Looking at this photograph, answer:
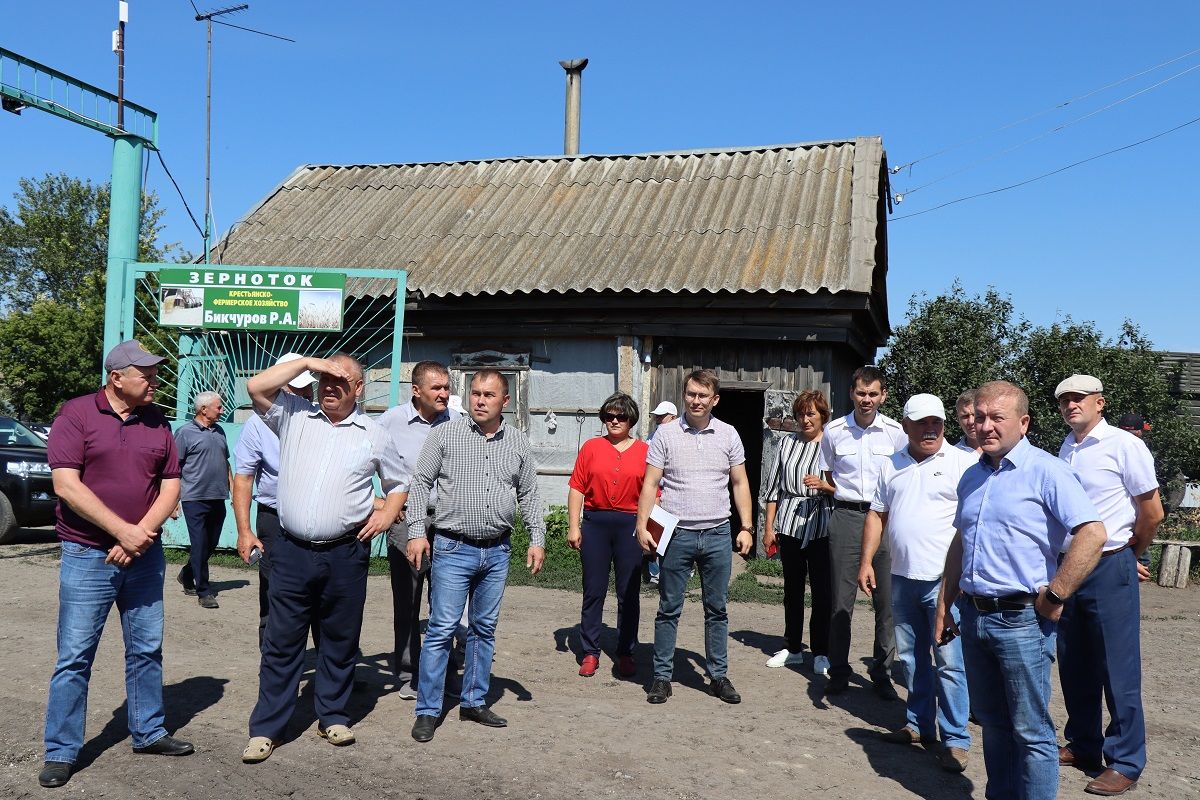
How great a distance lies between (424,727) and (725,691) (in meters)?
1.86

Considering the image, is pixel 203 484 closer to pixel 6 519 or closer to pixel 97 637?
pixel 97 637

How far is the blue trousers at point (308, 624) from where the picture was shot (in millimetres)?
4781

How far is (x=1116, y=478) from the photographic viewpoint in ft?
15.9

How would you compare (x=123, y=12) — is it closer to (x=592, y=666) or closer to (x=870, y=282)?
(x=870, y=282)

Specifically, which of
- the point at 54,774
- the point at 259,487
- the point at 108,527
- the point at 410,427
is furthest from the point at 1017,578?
the point at 259,487

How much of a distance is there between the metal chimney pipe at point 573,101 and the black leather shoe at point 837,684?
42.2ft

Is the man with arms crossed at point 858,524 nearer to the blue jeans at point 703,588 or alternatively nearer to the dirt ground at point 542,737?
the dirt ground at point 542,737

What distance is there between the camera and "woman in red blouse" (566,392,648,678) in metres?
6.71

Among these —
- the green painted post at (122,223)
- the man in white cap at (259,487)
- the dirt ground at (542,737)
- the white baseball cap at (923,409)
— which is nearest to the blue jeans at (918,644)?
the dirt ground at (542,737)

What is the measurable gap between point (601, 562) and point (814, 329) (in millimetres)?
5382

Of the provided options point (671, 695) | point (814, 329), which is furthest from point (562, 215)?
point (671, 695)

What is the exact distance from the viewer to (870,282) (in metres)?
10.8

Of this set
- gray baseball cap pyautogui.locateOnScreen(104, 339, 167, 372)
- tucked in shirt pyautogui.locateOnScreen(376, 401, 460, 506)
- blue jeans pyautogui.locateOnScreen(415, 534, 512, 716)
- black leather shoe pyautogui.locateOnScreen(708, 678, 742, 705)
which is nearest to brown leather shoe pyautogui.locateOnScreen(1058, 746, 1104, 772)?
black leather shoe pyautogui.locateOnScreen(708, 678, 742, 705)

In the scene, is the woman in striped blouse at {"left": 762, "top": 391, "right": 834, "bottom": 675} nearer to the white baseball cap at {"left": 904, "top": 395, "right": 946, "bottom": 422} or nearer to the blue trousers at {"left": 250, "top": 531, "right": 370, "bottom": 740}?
the white baseball cap at {"left": 904, "top": 395, "right": 946, "bottom": 422}
